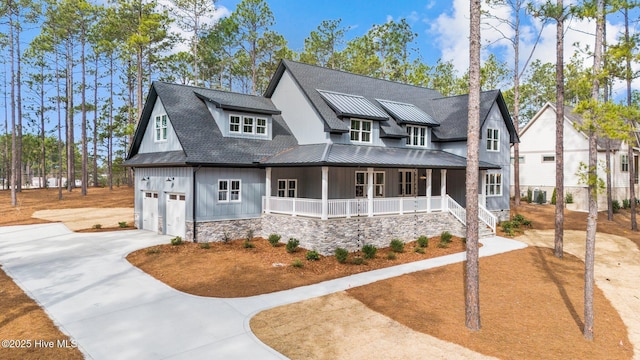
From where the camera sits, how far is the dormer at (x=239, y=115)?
18.4 metres

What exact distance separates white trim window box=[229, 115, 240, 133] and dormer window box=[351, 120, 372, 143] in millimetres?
5947

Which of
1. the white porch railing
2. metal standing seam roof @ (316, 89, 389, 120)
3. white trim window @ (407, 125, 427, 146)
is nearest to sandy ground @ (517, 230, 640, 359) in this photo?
the white porch railing

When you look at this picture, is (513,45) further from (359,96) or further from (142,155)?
(142,155)

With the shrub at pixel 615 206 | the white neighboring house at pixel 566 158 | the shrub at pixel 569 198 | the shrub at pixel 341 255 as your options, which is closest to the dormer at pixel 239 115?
the shrub at pixel 341 255

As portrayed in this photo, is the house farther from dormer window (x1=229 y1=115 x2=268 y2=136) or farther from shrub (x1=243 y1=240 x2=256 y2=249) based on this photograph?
shrub (x1=243 y1=240 x2=256 y2=249)

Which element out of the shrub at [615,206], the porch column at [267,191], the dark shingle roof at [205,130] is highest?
the dark shingle roof at [205,130]

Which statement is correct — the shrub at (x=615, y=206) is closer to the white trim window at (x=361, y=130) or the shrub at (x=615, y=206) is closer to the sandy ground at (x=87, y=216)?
the white trim window at (x=361, y=130)

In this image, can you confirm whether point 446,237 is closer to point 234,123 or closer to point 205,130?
point 234,123

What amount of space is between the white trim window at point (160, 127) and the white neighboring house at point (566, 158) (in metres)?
29.8

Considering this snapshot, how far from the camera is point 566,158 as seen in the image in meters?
31.6

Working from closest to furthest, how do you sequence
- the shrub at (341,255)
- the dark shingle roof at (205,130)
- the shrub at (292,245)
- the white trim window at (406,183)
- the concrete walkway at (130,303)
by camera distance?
the concrete walkway at (130,303) → the shrub at (341,255) → the shrub at (292,245) → the dark shingle roof at (205,130) → the white trim window at (406,183)

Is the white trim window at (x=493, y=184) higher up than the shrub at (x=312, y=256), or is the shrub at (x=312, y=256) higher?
the white trim window at (x=493, y=184)

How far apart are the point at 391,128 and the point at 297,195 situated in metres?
6.38

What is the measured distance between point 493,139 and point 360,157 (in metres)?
12.0
